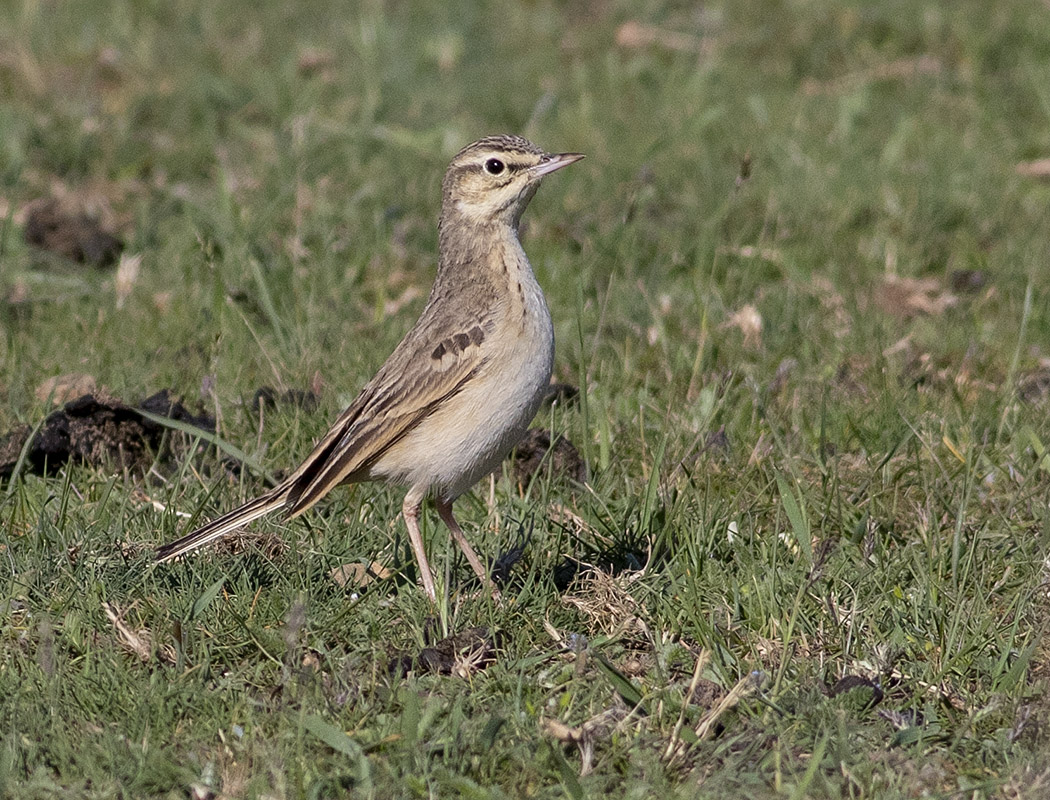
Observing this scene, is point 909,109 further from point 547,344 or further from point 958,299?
point 547,344

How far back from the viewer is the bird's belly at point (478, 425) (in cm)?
586

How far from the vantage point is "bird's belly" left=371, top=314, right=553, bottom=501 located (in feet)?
19.2

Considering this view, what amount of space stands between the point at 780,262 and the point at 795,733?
5020 mm

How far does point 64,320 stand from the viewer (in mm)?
8766

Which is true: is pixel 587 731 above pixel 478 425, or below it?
below

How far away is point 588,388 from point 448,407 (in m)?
1.99

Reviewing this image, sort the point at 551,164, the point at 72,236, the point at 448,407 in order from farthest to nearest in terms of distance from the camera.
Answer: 1. the point at 72,236
2. the point at 551,164
3. the point at 448,407

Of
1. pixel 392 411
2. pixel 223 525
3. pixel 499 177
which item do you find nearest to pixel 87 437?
pixel 223 525

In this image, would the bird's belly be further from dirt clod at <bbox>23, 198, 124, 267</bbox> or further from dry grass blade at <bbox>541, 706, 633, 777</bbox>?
dirt clod at <bbox>23, 198, 124, 267</bbox>

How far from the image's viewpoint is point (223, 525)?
576 centimetres

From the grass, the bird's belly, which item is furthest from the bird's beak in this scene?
the bird's belly

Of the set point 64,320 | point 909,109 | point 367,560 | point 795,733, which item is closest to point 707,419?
point 367,560

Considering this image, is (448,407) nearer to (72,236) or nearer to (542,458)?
(542,458)

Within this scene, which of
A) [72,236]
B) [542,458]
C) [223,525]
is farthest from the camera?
[72,236]
